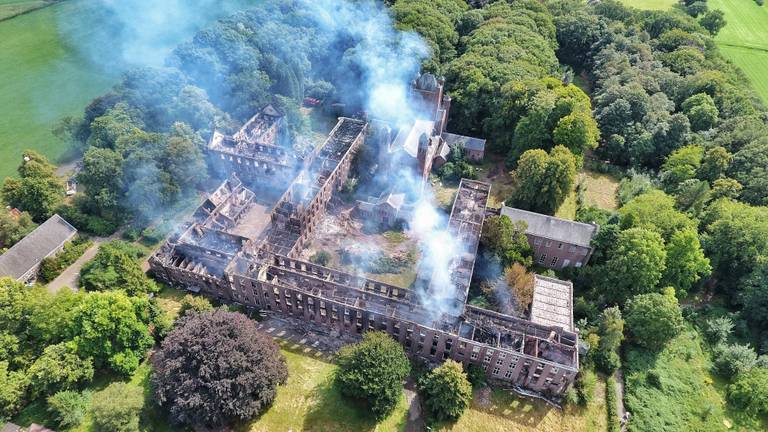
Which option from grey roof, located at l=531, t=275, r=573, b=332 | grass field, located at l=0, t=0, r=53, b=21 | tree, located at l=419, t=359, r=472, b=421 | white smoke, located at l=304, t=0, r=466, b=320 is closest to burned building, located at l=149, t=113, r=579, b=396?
grey roof, located at l=531, t=275, r=573, b=332

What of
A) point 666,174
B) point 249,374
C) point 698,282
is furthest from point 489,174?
point 249,374

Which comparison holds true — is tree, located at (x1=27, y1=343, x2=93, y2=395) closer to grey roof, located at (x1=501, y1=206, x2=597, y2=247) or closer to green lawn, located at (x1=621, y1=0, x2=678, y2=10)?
grey roof, located at (x1=501, y1=206, x2=597, y2=247)

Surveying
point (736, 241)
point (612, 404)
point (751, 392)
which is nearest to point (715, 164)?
point (736, 241)

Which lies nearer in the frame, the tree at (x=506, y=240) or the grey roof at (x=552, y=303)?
the grey roof at (x=552, y=303)

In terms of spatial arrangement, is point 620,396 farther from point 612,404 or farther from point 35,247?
point 35,247

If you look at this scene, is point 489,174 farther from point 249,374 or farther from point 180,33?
point 180,33

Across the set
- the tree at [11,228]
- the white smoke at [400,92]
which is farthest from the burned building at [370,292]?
the tree at [11,228]

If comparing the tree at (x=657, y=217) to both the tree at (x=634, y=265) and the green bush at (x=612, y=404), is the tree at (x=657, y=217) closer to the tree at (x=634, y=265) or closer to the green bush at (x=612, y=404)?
the tree at (x=634, y=265)
